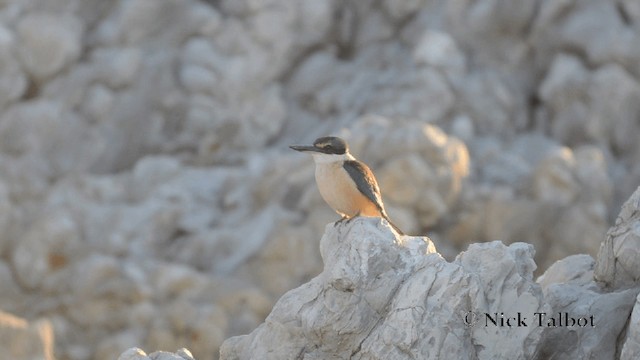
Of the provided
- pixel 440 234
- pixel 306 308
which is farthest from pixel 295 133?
pixel 306 308

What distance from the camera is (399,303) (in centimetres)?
1301

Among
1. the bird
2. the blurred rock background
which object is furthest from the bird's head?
the blurred rock background

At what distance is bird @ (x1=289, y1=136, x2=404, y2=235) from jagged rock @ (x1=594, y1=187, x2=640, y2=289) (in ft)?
8.98

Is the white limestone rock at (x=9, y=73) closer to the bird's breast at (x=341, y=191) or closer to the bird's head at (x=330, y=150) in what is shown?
the bird's head at (x=330, y=150)

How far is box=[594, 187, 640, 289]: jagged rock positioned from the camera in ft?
44.6

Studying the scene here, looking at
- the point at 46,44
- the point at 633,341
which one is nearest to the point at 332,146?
the point at 633,341

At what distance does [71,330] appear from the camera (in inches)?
1185

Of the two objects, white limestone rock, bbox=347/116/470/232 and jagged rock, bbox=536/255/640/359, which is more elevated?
jagged rock, bbox=536/255/640/359

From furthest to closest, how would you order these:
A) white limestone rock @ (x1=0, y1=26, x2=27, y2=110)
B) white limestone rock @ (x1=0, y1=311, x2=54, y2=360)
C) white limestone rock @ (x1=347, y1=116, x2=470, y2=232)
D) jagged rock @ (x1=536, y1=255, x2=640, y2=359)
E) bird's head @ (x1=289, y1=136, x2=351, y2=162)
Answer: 1. white limestone rock @ (x1=0, y1=26, x2=27, y2=110)
2. white limestone rock @ (x1=347, y1=116, x2=470, y2=232)
3. white limestone rock @ (x1=0, y1=311, x2=54, y2=360)
4. bird's head @ (x1=289, y1=136, x2=351, y2=162)
5. jagged rock @ (x1=536, y1=255, x2=640, y2=359)

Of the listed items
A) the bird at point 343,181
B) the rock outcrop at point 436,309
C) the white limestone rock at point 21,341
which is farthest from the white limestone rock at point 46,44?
the rock outcrop at point 436,309

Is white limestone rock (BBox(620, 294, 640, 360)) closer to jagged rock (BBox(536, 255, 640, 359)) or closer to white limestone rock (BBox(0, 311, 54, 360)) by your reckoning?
jagged rock (BBox(536, 255, 640, 359))

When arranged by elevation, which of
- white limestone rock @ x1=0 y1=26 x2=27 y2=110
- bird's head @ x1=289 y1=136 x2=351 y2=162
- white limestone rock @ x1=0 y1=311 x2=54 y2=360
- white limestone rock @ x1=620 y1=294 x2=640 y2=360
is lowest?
white limestone rock @ x1=0 y1=311 x2=54 y2=360

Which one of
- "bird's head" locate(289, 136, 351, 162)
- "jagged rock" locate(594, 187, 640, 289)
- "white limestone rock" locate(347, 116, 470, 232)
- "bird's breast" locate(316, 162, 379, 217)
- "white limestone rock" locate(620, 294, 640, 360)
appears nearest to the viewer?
"white limestone rock" locate(620, 294, 640, 360)

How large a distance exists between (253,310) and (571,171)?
7.65m
